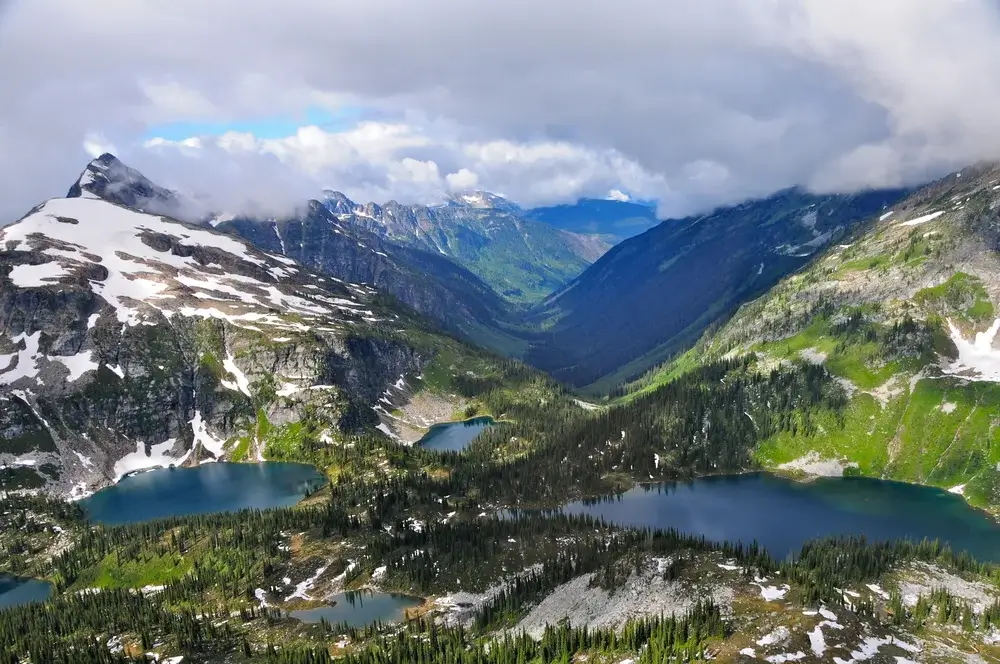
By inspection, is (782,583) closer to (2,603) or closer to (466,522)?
(466,522)

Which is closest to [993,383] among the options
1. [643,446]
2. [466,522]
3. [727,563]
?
[643,446]

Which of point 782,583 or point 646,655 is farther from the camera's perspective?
point 782,583

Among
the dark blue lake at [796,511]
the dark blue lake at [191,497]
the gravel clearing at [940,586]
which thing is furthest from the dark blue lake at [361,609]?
the gravel clearing at [940,586]

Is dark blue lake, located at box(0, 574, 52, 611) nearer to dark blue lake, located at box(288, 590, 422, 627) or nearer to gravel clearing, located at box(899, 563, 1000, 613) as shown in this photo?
dark blue lake, located at box(288, 590, 422, 627)

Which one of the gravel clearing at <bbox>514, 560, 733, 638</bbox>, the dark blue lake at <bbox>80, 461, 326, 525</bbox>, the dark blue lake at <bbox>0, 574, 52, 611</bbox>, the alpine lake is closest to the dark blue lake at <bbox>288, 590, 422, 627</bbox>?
the alpine lake

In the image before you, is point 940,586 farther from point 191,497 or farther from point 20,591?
point 191,497

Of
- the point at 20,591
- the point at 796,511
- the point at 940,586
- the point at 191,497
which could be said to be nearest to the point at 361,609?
the point at 20,591
